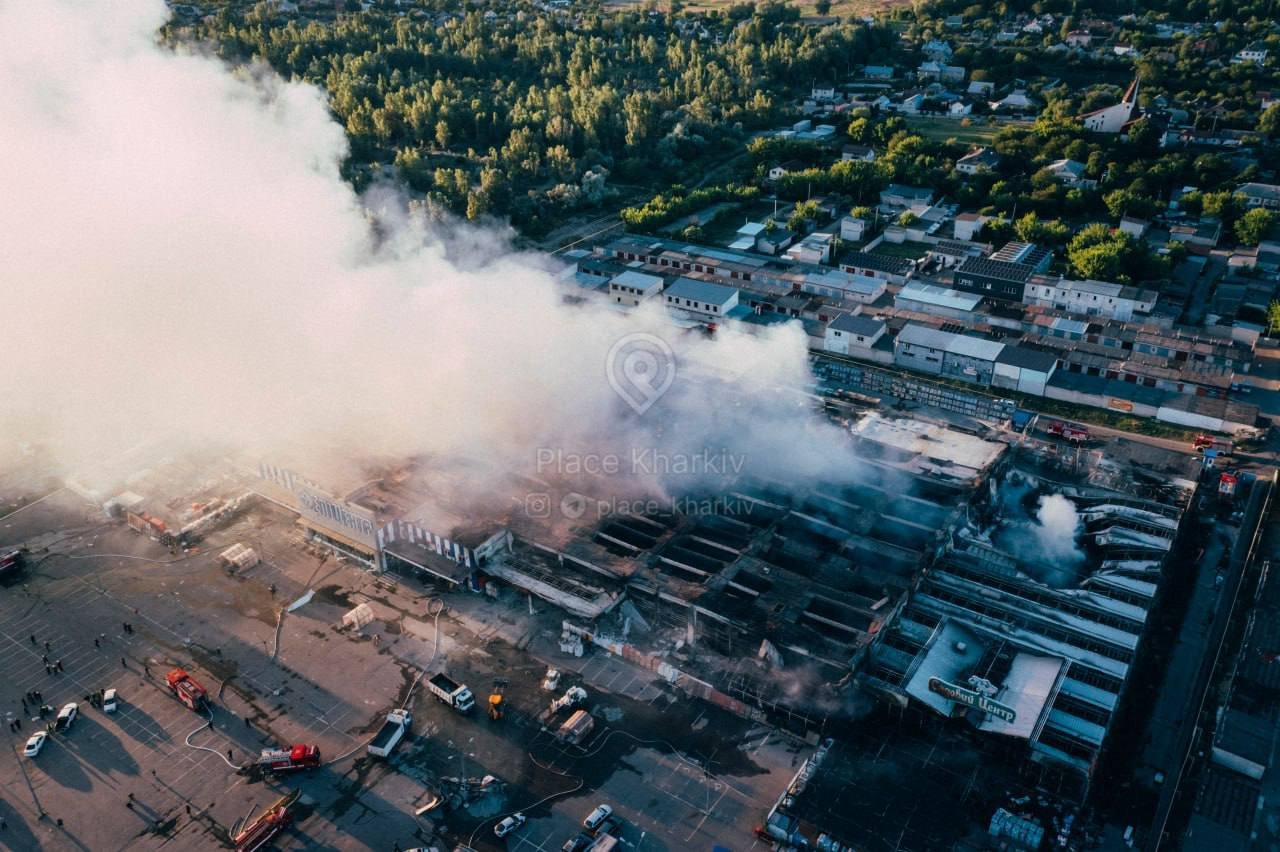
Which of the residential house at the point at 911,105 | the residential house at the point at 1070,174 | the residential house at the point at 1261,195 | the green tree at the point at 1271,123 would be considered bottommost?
the residential house at the point at 1070,174

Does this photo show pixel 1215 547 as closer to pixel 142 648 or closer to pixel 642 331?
pixel 642 331

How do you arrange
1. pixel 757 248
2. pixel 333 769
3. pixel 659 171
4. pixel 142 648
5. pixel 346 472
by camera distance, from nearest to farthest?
pixel 333 769 → pixel 142 648 → pixel 346 472 → pixel 757 248 → pixel 659 171

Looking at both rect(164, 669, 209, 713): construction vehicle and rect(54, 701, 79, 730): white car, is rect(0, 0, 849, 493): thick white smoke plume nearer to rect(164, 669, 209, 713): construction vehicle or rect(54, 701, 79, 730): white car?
rect(164, 669, 209, 713): construction vehicle

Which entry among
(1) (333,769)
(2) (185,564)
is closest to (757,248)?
(2) (185,564)

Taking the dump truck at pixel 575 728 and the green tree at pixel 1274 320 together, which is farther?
the green tree at pixel 1274 320

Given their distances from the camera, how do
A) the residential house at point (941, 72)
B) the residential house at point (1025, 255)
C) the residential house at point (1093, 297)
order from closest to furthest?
1. the residential house at point (1093, 297)
2. the residential house at point (1025, 255)
3. the residential house at point (941, 72)

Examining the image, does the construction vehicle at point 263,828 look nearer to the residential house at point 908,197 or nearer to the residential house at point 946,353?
the residential house at point 946,353

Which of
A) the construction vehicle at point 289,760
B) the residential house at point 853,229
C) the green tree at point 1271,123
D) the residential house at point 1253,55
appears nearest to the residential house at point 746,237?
the residential house at point 853,229
